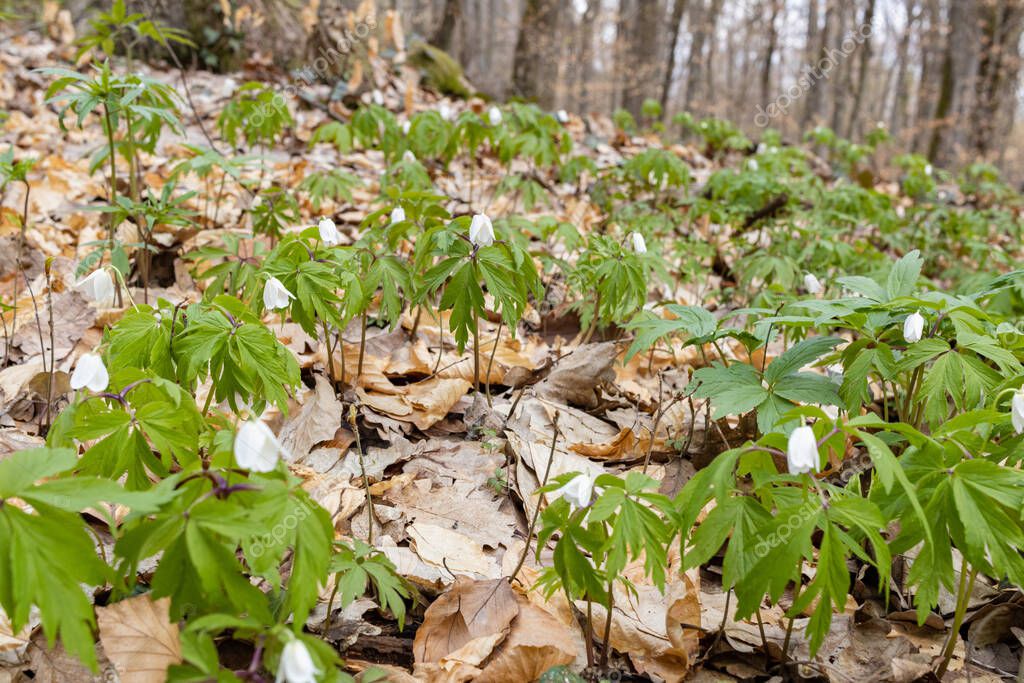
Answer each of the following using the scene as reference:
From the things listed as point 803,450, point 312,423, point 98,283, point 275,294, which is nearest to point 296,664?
point 803,450

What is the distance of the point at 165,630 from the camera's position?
4.73ft

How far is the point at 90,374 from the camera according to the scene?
1.36 meters

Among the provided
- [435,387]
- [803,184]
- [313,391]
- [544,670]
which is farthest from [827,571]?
[803,184]

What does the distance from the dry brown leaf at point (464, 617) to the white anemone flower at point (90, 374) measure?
894 mm

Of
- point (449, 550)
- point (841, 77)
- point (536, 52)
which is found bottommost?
point (449, 550)

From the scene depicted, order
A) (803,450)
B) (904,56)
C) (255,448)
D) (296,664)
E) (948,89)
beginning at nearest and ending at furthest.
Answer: (296,664), (255,448), (803,450), (948,89), (904,56)

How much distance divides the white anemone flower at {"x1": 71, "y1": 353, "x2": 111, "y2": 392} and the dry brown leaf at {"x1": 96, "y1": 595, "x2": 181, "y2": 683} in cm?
43

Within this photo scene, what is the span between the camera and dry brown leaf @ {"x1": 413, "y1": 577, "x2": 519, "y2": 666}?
1661 mm

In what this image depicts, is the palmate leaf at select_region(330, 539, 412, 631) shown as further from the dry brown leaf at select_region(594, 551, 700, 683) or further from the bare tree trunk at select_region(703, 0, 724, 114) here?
the bare tree trunk at select_region(703, 0, 724, 114)

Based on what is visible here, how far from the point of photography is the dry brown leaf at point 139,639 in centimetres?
138

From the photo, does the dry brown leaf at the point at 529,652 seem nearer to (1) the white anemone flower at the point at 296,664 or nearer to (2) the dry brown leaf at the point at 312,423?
(1) the white anemone flower at the point at 296,664

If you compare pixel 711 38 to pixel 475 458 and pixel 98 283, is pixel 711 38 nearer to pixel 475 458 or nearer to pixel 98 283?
pixel 475 458

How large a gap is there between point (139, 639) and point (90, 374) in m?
0.54

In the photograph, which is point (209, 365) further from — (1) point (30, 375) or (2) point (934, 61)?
(2) point (934, 61)
